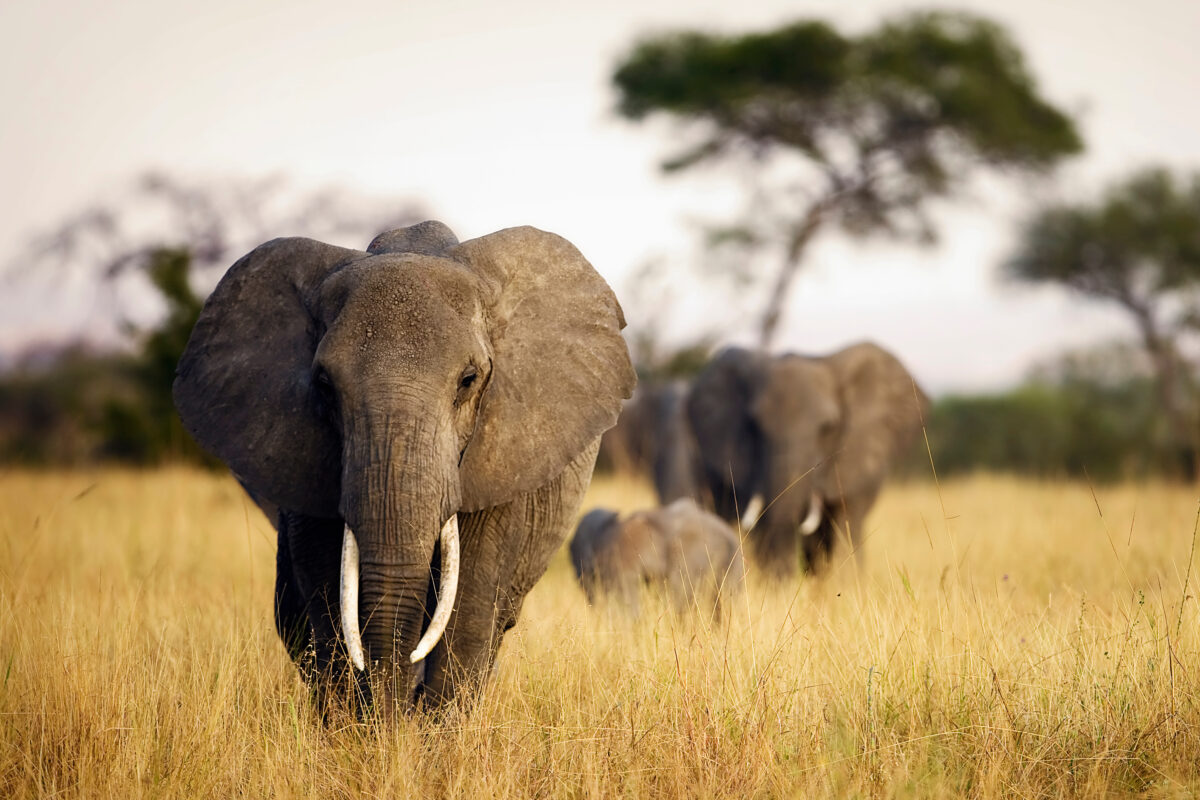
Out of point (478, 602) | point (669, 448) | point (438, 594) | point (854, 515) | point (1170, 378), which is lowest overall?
point (1170, 378)

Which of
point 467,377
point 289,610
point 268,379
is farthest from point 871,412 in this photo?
point 268,379

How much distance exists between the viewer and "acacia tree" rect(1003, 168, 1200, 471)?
27.0m

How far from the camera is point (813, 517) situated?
10516mm

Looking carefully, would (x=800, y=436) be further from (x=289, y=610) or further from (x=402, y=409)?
(x=402, y=409)

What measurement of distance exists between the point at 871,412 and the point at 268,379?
25.6 ft

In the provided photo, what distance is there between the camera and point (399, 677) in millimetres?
4438

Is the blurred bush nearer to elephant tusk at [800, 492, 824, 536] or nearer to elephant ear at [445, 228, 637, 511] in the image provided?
elephant tusk at [800, 492, 824, 536]

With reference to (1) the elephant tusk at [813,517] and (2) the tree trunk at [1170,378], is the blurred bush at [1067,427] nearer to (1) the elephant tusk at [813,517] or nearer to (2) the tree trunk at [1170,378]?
(2) the tree trunk at [1170,378]

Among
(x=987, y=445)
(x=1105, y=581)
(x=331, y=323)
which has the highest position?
(x=331, y=323)

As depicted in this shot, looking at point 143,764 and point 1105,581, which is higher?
point 143,764

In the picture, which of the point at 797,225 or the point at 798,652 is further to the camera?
the point at 797,225

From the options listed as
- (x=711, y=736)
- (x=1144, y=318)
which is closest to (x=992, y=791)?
(x=711, y=736)

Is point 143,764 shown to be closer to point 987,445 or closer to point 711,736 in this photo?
point 711,736

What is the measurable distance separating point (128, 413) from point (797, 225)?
43.1 feet
